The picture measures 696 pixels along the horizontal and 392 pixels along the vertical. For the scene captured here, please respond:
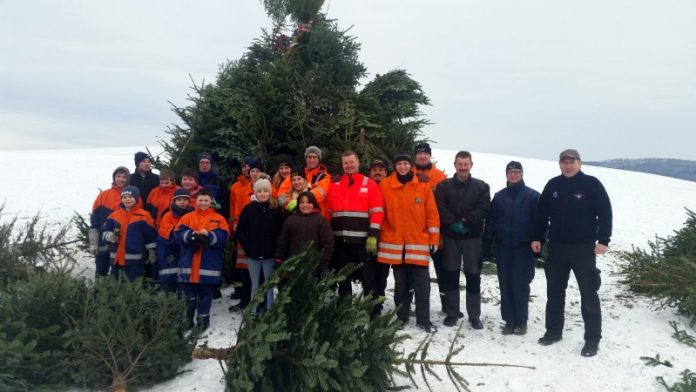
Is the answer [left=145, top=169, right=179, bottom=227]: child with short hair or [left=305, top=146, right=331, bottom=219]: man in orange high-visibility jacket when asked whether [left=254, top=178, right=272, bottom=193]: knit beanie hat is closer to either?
[left=305, top=146, right=331, bottom=219]: man in orange high-visibility jacket

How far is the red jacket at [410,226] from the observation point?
5.62 meters

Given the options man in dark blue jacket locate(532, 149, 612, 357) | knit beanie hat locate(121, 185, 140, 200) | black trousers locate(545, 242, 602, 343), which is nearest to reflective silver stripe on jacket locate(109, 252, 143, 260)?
knit beanie hat locate(121, 185, 140, 200)

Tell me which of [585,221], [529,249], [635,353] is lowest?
[635,353]

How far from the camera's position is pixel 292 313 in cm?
422

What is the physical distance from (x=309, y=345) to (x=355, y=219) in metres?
2.15

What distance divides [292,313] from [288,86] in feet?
13.6

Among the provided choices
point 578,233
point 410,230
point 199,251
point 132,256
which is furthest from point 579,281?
point 132,256

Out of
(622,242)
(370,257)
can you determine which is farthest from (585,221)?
(622,242)

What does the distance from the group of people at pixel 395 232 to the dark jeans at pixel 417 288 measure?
0.05 feet

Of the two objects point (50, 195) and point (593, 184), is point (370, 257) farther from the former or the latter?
point (50, 195)

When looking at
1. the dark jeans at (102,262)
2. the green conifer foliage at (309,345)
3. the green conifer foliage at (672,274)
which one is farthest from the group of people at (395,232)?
the green conifer foliage at (672,274)

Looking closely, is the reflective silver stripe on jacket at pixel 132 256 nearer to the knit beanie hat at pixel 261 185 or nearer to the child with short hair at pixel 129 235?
the child with short hair at pixel 129 235

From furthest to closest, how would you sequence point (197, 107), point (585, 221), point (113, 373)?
1. point (197, 107)
2. point (585, 221)
3. point (113, 373)

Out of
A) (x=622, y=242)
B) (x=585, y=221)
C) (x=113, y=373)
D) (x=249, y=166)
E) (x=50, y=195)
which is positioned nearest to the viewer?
(x=113, y=373)
